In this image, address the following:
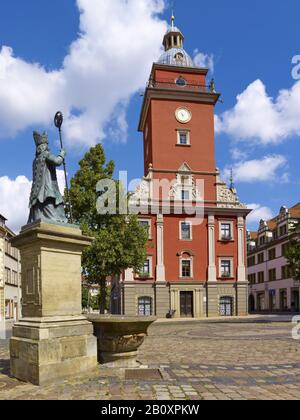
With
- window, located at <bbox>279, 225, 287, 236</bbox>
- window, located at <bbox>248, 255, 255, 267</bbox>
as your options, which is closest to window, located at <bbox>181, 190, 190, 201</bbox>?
window, located at <bbox>279, 225, 287, 236</bbox>

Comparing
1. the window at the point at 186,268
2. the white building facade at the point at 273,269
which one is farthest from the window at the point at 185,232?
the white building facade at the point at 273,269

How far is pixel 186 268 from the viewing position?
41.7 metres

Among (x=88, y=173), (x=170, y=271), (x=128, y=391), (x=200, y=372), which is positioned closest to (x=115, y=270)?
(x=88, y=173)

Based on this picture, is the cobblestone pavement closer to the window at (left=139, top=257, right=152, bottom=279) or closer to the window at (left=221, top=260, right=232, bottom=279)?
the window at (left=139, top=257, right=152, bottom=279)

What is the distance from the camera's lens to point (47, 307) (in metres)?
8.80

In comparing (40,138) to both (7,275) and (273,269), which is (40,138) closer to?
(7,275)

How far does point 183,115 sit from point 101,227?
840 inches

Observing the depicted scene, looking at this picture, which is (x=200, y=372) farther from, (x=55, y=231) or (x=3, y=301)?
(x=3, y=301)

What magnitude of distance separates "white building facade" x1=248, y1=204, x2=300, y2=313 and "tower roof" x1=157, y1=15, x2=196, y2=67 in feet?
75.6

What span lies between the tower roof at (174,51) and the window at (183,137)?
26.7ft

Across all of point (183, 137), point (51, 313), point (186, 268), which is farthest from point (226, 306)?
point (51, 313)

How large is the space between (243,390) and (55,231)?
15.6 ft

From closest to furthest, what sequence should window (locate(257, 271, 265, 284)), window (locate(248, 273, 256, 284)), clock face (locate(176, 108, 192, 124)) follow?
clock face (locate(176, 108, 192, 124)) → window (locate(257, 271, 265, 284)) → window (locate(248, 273, 256, 284))

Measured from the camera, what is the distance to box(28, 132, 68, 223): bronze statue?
9562 millimetres
